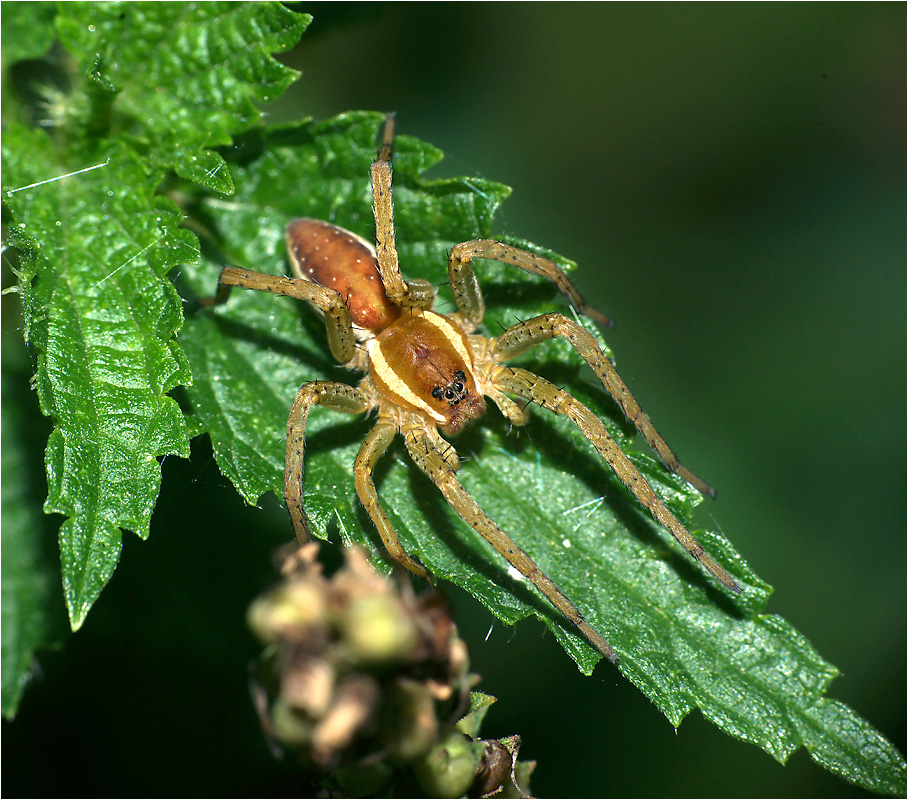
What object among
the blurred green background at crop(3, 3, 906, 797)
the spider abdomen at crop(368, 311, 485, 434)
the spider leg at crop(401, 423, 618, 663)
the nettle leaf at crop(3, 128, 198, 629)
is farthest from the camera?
the blurred green background at crop(3, 3, 906, 797)

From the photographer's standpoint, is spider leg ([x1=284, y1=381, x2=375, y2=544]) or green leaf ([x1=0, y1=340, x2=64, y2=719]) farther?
green leaf ([x1=0, y1=340, x2=64, y2=719])

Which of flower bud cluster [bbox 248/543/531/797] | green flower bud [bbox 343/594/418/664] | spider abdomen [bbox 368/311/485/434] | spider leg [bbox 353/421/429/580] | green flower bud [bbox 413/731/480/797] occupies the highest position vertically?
green flower bud [bbox 343/594/418/664]

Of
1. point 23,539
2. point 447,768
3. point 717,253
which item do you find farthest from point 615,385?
point 23,539

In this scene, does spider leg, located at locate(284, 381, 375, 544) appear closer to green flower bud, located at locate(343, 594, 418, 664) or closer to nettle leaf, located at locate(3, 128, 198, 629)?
nettle leaf, located at locate(3, 128, 198, 629)

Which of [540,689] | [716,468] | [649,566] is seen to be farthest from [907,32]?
[540,689]

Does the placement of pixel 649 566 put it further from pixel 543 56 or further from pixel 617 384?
pixel 543 56

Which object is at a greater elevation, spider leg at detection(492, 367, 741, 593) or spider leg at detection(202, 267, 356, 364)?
spider leg at detection(492, 367, 741, 593)

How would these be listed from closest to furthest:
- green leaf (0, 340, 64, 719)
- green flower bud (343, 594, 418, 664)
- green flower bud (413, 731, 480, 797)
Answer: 1. green flower bud (343, 594, 418, 664)
2. green flower bud (413, 731, 480, 797)
3. green leaf (0, 340, 64, 719)

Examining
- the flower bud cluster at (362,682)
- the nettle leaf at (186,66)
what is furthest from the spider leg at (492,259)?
the flower bud cluster at (362,682)

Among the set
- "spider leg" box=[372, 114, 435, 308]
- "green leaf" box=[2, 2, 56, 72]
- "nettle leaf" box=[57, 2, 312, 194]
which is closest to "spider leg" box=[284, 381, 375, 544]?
"spider leg" box=[372, 114, 435, 308]
